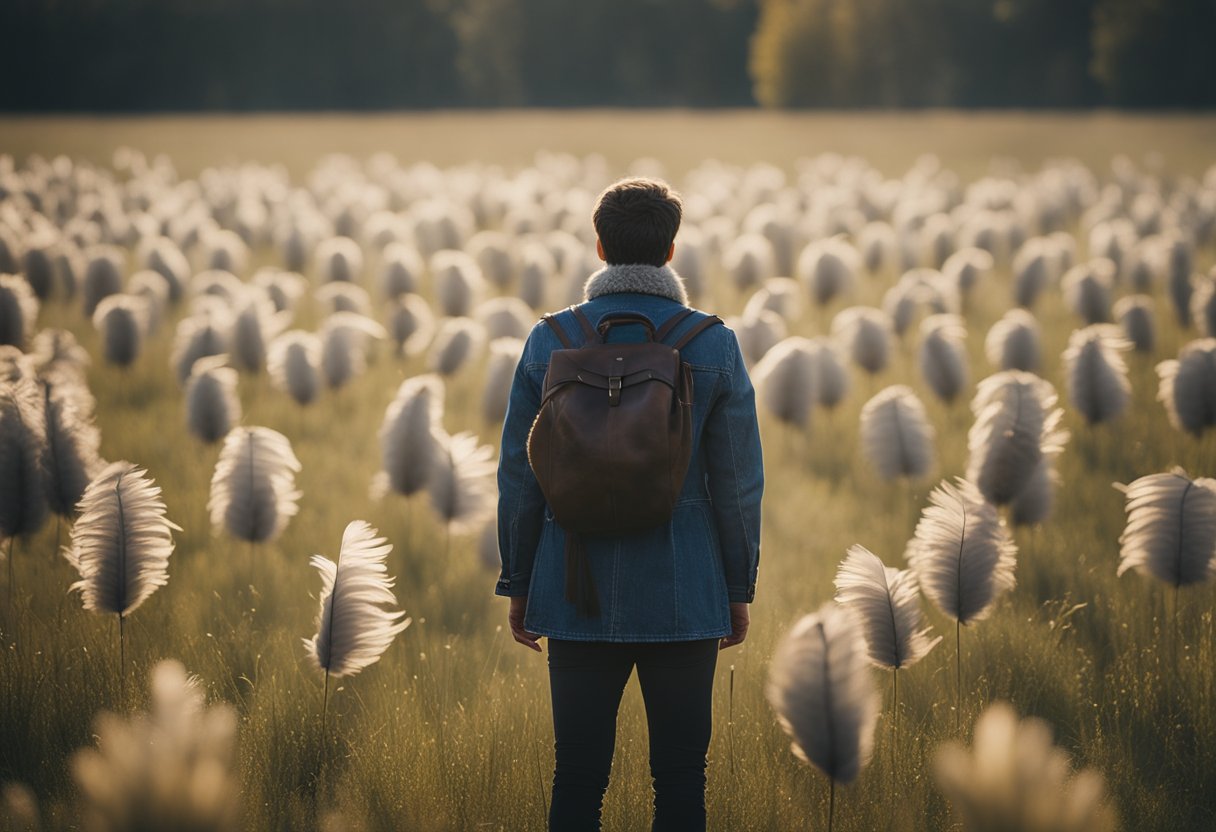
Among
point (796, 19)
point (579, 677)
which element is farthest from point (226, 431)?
point (796, 19)

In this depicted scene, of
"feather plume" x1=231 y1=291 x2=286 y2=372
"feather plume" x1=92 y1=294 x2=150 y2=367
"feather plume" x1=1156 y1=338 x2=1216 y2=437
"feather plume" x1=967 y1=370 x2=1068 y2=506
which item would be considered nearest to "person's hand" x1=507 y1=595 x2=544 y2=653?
"feather plume" x1=967 y1=370 x2=1068 y2=506

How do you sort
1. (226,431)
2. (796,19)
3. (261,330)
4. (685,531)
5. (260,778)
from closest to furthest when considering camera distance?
(685,531)
(260,778)
(226,431)
(261,330)
(796,19)

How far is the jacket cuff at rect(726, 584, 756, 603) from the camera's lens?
3039 mm

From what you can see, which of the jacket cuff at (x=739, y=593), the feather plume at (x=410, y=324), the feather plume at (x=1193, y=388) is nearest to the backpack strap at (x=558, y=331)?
the jacket cuff at (x=739, y=593)

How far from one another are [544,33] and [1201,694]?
311ft

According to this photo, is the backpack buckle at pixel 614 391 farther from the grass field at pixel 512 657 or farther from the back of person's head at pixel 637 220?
the grass field at pixel 512 657

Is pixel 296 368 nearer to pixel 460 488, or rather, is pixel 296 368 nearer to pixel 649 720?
pixel 460 488

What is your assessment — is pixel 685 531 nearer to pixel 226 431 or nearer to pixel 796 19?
pixel 226 431

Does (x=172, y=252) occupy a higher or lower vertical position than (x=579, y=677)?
higher

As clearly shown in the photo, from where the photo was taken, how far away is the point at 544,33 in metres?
92.6

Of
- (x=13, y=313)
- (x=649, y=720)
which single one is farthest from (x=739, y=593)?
(x=13, y=313)

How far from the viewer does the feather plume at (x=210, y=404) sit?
6887 millimetres

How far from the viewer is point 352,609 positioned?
3.48 meters

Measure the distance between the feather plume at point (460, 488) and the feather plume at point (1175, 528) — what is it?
9.57 ft
